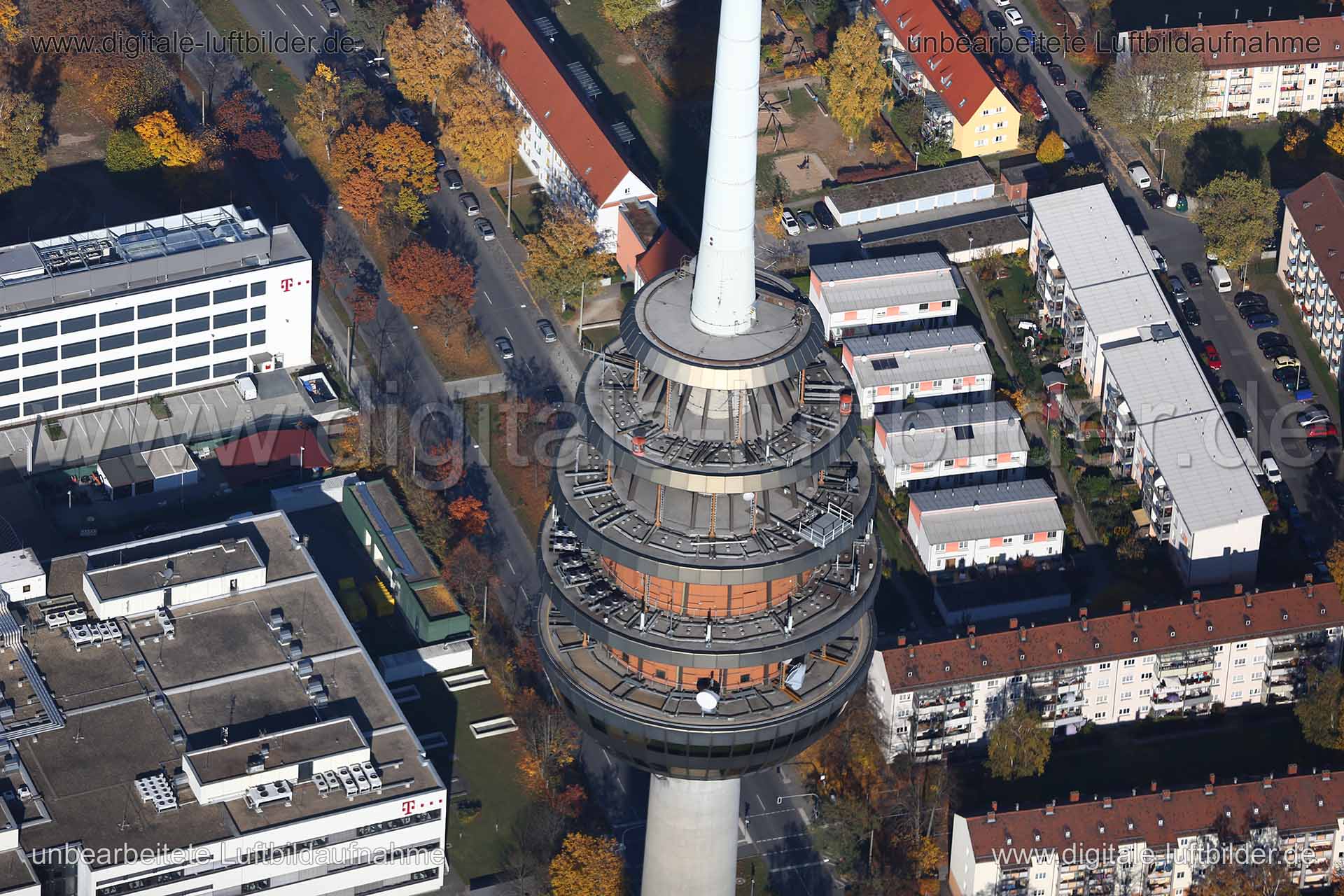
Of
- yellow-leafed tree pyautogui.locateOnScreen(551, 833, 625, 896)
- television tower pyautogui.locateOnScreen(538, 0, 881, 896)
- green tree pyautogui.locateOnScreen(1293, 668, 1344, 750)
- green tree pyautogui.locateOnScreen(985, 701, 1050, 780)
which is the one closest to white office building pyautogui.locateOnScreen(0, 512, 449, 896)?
yellow-leafed tree pyautogui.locateOnScreen(551, 833, 625, 896)

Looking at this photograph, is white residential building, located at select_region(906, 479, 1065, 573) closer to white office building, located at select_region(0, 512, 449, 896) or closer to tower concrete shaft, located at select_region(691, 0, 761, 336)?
white office building, located at select_region(0, 512, 449, 896)

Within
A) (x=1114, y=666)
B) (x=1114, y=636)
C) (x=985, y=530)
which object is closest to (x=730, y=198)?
(x=1114, y=636)

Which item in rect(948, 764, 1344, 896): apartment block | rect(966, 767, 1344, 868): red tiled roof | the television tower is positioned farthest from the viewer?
rect(948, 764, 1344, 896): apartment block

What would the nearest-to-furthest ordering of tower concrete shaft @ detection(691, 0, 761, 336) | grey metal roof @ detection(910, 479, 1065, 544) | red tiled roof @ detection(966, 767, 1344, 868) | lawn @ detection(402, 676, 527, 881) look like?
tower concrete shaft @ detection(691, 0, 761, 336)
red tiled roof @ detection(966, 767, 1344, 868)
lawn @ detection(402, 676, 527, 881)
grey metal roof @ detection(910, 479, 1065, 544)

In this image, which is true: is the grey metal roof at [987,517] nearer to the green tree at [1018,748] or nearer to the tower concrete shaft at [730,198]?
the green tree at [1018,748]

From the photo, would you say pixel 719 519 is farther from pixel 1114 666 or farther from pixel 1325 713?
pixel 1325 713

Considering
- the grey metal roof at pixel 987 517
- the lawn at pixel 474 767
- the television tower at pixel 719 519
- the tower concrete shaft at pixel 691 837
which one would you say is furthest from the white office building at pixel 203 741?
the grey metal roof at pixel 987 517

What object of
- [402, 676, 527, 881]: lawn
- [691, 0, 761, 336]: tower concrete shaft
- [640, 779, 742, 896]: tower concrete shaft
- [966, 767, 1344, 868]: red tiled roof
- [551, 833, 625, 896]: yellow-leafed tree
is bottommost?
[402, 676, 527, 881]: lawn
